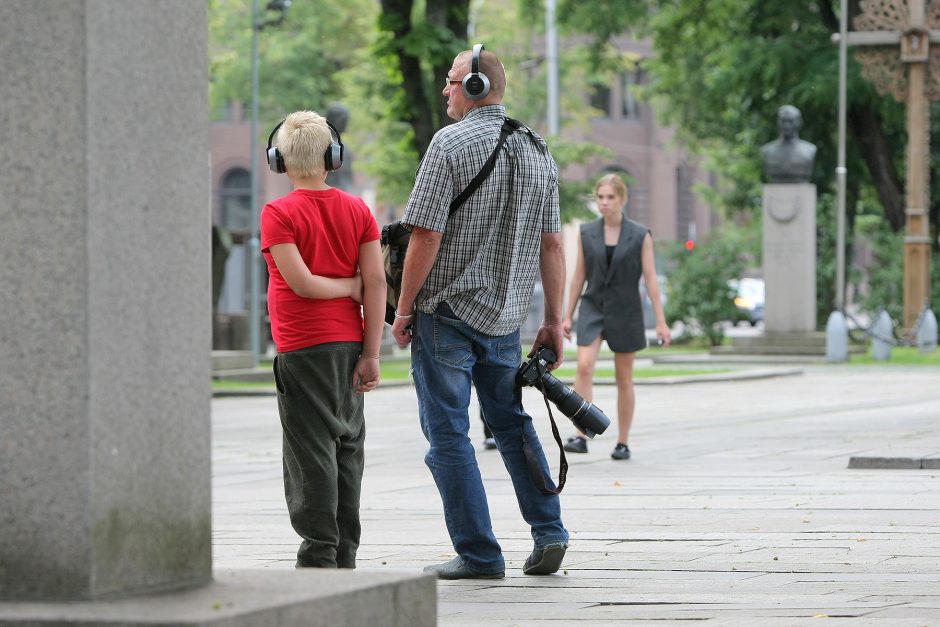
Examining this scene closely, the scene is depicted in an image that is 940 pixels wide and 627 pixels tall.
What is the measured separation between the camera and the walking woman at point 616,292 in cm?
1214

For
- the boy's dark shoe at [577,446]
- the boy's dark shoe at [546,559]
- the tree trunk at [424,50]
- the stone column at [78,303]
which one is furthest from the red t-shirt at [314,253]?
the tree trunk at [424,50]

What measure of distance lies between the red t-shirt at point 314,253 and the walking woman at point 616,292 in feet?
19.4

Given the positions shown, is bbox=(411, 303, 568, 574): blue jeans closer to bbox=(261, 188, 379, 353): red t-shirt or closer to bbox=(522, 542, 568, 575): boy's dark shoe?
bbox=(522, 542, 568, 575): boy's dark shoe

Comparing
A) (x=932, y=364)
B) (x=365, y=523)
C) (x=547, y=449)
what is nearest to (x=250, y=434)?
(x=547, y=449)

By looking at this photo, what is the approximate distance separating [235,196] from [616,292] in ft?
216

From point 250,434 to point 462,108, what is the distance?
9.13 metres

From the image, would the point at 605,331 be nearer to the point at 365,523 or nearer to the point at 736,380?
the point at 365,523

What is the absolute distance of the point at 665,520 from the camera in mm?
8438

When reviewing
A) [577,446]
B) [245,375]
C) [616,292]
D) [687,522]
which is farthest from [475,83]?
[245,375]

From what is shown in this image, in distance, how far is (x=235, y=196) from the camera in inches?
3031

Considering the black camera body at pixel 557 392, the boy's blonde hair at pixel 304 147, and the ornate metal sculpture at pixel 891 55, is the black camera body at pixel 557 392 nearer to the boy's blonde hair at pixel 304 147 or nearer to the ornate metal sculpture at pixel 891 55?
the boy's blonde hair at pixel 304 147

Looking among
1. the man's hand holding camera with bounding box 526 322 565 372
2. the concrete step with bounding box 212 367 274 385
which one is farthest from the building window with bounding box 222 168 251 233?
the man's hand holding camera with bounding box 526 322 565 372

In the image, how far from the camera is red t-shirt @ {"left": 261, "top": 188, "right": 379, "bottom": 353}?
612 cm

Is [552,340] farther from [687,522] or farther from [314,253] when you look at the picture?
[687,522]
